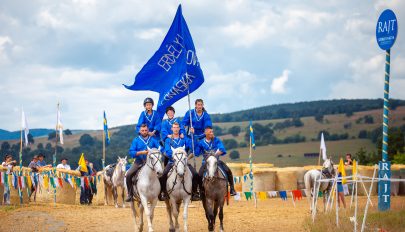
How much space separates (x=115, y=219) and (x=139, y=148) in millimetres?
6114

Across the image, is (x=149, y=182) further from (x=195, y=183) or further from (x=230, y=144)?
(x=230, y=144)

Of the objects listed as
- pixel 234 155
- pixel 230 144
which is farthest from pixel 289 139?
pixel 234 155

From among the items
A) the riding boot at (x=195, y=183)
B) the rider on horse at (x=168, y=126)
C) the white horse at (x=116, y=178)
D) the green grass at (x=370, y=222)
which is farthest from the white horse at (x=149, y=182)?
the white horse at (x=116, y=178)

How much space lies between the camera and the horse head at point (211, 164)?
16906mm

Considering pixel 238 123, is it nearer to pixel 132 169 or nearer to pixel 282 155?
pixel 282 155

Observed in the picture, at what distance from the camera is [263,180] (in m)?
37.0

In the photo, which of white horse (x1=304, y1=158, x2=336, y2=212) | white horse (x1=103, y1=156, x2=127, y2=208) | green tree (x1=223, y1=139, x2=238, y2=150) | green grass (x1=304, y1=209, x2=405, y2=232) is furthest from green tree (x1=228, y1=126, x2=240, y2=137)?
green grass (x1=304, y1=209, x2=405, y2=232)

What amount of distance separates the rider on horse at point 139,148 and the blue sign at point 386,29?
282 inches

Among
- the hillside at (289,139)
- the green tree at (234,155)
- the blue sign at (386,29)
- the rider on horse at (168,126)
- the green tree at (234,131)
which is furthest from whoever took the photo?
the green tree at (234,131)

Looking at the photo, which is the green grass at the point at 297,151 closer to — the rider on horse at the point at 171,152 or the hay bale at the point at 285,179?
the hay bale at the point at 285,179

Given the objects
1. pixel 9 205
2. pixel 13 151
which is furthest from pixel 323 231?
pixel 13 151

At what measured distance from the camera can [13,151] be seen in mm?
84500

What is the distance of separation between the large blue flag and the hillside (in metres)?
60.8

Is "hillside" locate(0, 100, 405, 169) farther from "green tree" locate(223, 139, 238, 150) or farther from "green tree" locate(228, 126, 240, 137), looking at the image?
"green tree" locate(228, 126, 240, 137)
